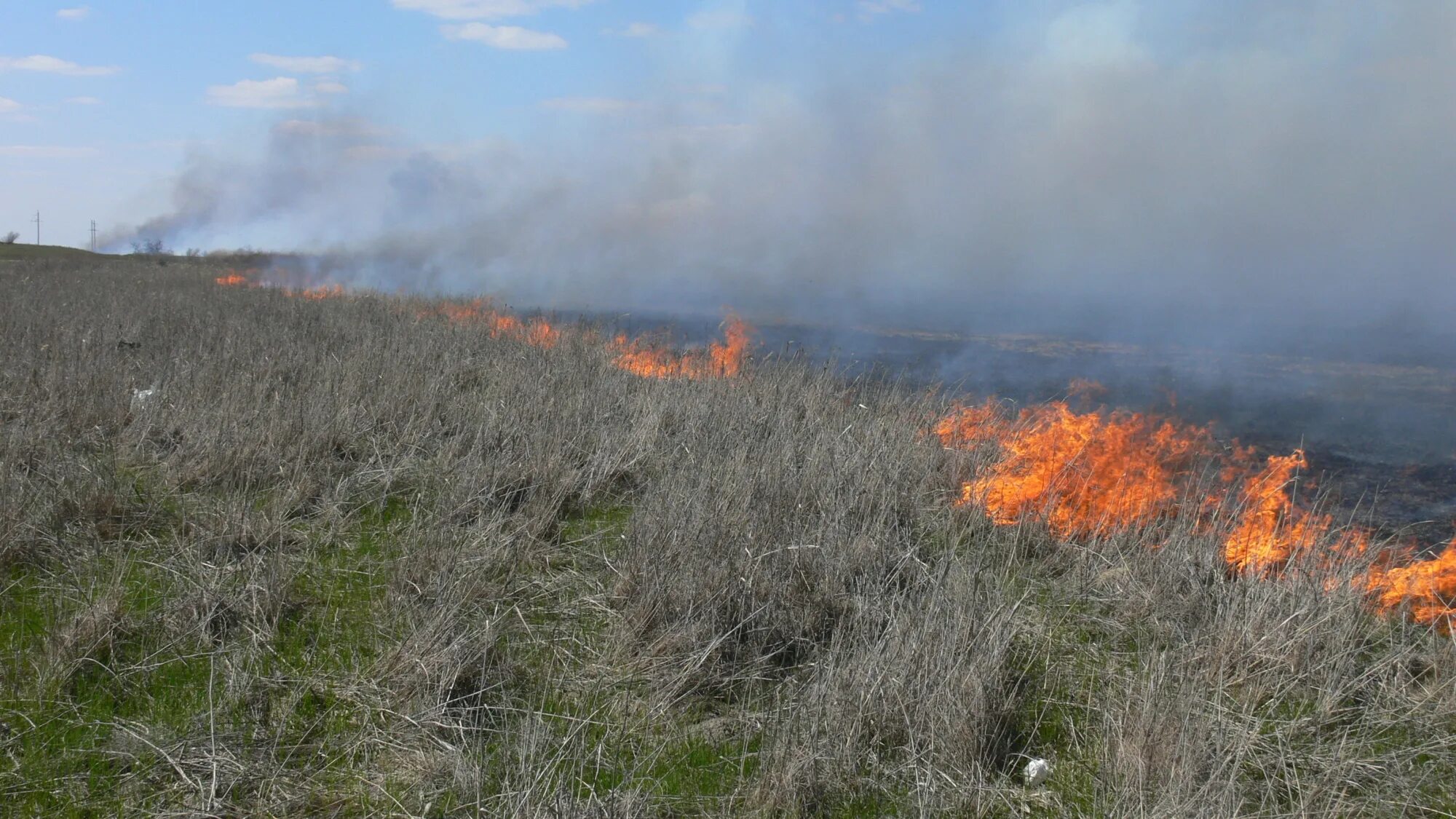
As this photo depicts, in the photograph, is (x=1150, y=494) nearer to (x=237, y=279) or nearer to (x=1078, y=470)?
(x=1078, y=470)

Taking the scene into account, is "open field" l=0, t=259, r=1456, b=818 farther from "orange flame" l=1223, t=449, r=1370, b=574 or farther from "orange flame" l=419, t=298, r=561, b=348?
"orange flame" l=419, t=298, r=561, b=348

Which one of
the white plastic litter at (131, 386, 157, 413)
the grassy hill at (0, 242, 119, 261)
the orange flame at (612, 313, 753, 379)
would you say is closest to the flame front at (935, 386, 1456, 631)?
the orange flame at (612, 313, 753, 379)

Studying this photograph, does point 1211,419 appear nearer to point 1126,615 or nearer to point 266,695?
point 1126,615

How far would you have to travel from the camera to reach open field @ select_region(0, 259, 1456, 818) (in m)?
2.97

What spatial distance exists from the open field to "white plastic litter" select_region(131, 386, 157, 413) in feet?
0.41

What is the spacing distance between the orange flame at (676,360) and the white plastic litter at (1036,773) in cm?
633

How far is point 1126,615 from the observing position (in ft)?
14.4

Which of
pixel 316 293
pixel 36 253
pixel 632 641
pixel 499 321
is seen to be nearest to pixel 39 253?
pixel 36 253

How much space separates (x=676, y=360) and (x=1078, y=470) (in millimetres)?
5749

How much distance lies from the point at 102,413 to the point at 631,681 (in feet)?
17.1

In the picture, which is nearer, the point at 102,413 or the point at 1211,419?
the point at 102,413

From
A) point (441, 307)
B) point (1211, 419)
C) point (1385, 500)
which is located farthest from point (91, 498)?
point (441, 307)

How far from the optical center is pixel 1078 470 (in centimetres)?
590

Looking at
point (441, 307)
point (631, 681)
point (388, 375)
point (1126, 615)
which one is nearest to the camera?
point (631, 681)
